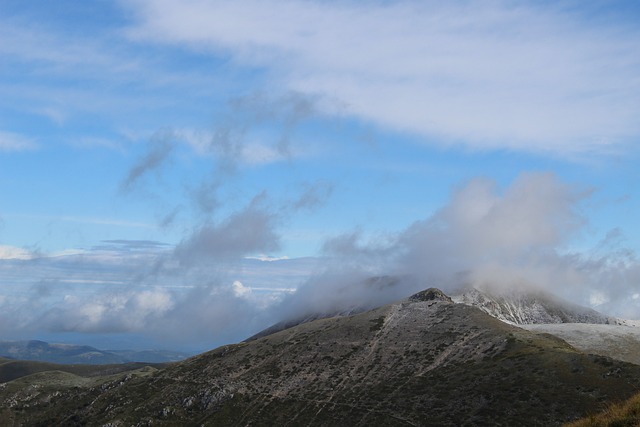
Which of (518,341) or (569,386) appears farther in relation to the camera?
(518,341)

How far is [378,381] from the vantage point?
441 feet

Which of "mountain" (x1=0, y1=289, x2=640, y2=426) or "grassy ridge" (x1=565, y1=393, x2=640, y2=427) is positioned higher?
"grassy ridge" (x1=565, y1=393, x2=640, y2=427)

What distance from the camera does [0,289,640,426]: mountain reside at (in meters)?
104

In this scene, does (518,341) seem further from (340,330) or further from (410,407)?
(340,330)

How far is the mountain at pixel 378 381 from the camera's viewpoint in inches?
4077

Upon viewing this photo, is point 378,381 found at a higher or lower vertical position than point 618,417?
lower

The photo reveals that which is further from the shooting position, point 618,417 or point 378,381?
point 378,381

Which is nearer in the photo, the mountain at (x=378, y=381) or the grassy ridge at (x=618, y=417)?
the grassy ridge at (x=618, y=417)

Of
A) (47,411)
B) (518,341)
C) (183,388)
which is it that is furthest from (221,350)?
(518,341)

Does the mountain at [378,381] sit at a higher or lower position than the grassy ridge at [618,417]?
lower

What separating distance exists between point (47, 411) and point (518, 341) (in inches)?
6077

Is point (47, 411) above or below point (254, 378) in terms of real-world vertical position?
below

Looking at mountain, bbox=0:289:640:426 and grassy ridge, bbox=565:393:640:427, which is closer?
Result: grassy ridge, bbox=565:393:640:427

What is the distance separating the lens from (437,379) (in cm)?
12512
